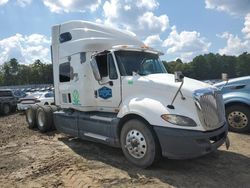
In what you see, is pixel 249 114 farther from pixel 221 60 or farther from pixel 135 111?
pixel 221 60

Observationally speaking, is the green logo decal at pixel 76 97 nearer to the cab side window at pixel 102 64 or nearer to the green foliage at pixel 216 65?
the cab side window at pixel 102 64

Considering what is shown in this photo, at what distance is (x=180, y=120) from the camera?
647cm

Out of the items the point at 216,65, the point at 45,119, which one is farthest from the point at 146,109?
the point at 216,65

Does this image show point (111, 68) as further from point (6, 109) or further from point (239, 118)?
point (6, 109)

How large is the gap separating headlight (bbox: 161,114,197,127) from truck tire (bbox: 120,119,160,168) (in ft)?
1.74

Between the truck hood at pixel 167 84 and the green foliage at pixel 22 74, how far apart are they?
10518 centimetres

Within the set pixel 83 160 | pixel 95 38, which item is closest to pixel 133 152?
pixel 83 160

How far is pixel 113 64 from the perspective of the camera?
804 cm

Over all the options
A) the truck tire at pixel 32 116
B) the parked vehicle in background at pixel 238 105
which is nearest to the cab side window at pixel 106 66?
the parked vehicle in background at pixel 238 105

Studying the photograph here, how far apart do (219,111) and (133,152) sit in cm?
209

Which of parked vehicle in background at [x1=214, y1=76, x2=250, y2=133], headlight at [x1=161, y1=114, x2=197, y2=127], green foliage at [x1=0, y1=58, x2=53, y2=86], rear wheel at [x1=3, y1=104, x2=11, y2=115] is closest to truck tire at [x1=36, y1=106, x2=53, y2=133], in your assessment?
parked vehicle in background at [x1=214, y1=76, x2=250, y2=133]

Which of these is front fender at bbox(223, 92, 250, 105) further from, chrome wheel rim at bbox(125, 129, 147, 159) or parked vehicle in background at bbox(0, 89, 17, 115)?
parked vehicle in background at bbox(0, 89, 17, 115)

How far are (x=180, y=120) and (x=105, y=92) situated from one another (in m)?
2.57

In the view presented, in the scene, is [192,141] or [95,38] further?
[95,38]
